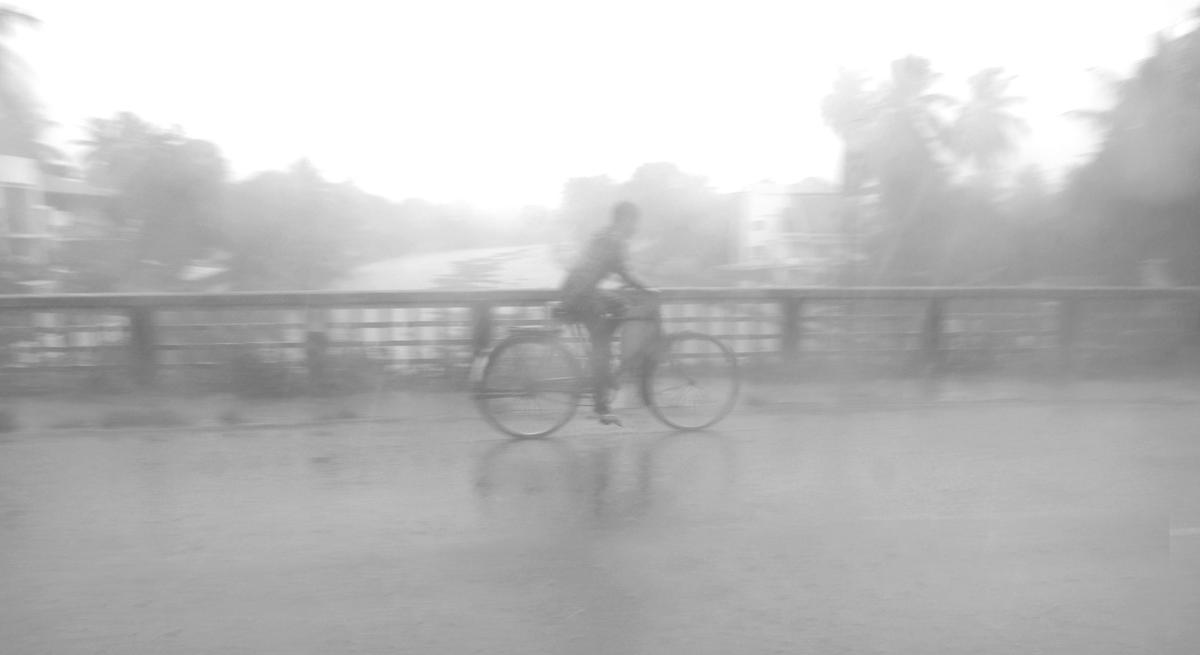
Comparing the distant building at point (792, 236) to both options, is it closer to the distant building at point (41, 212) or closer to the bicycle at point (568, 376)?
the bicycle at point (568, 376)

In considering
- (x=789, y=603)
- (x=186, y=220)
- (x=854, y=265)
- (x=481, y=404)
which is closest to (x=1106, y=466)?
(x=789, y=603)

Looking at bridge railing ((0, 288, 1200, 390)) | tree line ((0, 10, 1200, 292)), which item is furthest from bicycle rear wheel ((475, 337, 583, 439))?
tree line ((0, 10, 1200, 292))

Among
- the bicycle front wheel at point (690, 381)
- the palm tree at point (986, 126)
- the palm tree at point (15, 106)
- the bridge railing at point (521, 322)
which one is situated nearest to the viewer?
the bicycle front wheel at point (690, 381)

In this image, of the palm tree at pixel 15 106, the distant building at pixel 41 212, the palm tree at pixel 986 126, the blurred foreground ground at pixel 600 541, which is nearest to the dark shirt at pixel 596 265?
the blurred foreground ground at pixel 600 541

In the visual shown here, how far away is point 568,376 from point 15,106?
1263 centimetres

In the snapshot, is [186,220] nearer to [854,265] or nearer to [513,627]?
[513,627]

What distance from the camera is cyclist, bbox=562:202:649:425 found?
7344mm

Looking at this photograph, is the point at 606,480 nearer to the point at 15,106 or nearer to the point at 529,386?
the point at 529,386

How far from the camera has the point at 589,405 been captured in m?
7.54

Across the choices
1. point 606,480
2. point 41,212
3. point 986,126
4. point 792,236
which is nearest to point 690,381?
point 606,480

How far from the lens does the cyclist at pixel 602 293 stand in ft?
24.1

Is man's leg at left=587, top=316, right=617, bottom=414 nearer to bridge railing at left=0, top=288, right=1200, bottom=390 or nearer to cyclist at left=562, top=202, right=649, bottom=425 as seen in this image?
cyclist at left=562, top=202, right=649, bottom=425

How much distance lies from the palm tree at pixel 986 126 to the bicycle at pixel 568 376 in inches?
612

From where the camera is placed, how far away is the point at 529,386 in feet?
24.0
